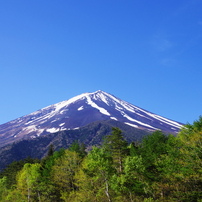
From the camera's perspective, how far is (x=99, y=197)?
38.1 metres

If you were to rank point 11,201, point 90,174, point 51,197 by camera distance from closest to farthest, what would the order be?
point 90,174, point 11,201, point 51,197

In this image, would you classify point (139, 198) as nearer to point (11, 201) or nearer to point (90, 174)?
point (90, 174)

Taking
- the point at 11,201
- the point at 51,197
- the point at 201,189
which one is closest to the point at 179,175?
the point at 201,189

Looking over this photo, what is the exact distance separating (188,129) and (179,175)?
455 inches

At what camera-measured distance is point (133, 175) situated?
34.5 m

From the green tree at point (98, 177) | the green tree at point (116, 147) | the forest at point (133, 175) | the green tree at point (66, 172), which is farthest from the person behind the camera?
the green tree at point (66, 172)

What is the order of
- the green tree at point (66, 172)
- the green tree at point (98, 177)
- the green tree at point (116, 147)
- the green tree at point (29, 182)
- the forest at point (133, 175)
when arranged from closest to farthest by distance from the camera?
the forest at point (133, 175), the green tree at point (98, 177), the green tree at point (116, 147), the green tree at point (29, 182), the green tree at point (66, 172)

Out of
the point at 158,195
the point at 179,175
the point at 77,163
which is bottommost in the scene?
the point at 158,195

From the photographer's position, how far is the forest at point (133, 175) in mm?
32281

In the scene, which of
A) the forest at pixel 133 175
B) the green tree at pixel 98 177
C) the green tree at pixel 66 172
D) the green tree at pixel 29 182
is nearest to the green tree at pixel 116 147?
the forest at pixel 133 175

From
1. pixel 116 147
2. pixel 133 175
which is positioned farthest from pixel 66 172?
pixel 133 175

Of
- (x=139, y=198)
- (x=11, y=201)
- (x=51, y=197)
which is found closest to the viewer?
(x=139, y=198)

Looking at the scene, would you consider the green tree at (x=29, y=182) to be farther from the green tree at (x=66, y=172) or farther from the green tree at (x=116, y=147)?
the green tree at (x=116, y=147)

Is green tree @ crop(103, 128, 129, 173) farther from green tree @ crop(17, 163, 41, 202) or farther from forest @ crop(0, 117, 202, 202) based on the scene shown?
green tree @ crop(17, 163, 41, 202)
